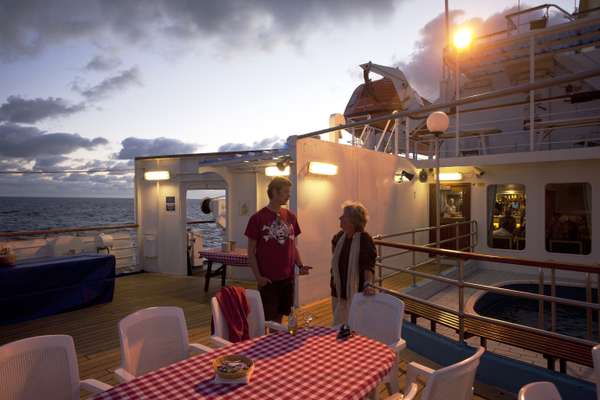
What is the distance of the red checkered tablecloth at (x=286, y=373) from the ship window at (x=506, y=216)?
311 inches

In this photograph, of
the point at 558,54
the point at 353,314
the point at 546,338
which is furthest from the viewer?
the point at 558,54

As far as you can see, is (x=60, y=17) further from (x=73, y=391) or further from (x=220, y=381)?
(x=220, y=381)

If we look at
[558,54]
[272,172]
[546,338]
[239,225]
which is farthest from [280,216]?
[558,54]

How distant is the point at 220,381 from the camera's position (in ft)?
5.94

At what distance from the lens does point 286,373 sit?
1.92m

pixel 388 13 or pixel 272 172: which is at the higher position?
pixel 388 13

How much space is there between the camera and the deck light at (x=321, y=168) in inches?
226

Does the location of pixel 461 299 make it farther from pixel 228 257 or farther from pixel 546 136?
pixel 546 136

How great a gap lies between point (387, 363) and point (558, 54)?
10.5m

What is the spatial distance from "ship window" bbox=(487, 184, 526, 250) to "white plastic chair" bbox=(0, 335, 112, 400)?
30.0 ft

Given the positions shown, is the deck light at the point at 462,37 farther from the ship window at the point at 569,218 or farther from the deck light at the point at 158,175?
the deck light at the point at 158,175

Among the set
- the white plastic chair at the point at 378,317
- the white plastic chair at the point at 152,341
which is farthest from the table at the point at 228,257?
the white plastic chair at the point at 152,341

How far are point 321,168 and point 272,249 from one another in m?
2.72

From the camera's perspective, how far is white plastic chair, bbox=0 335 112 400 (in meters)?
1.86
